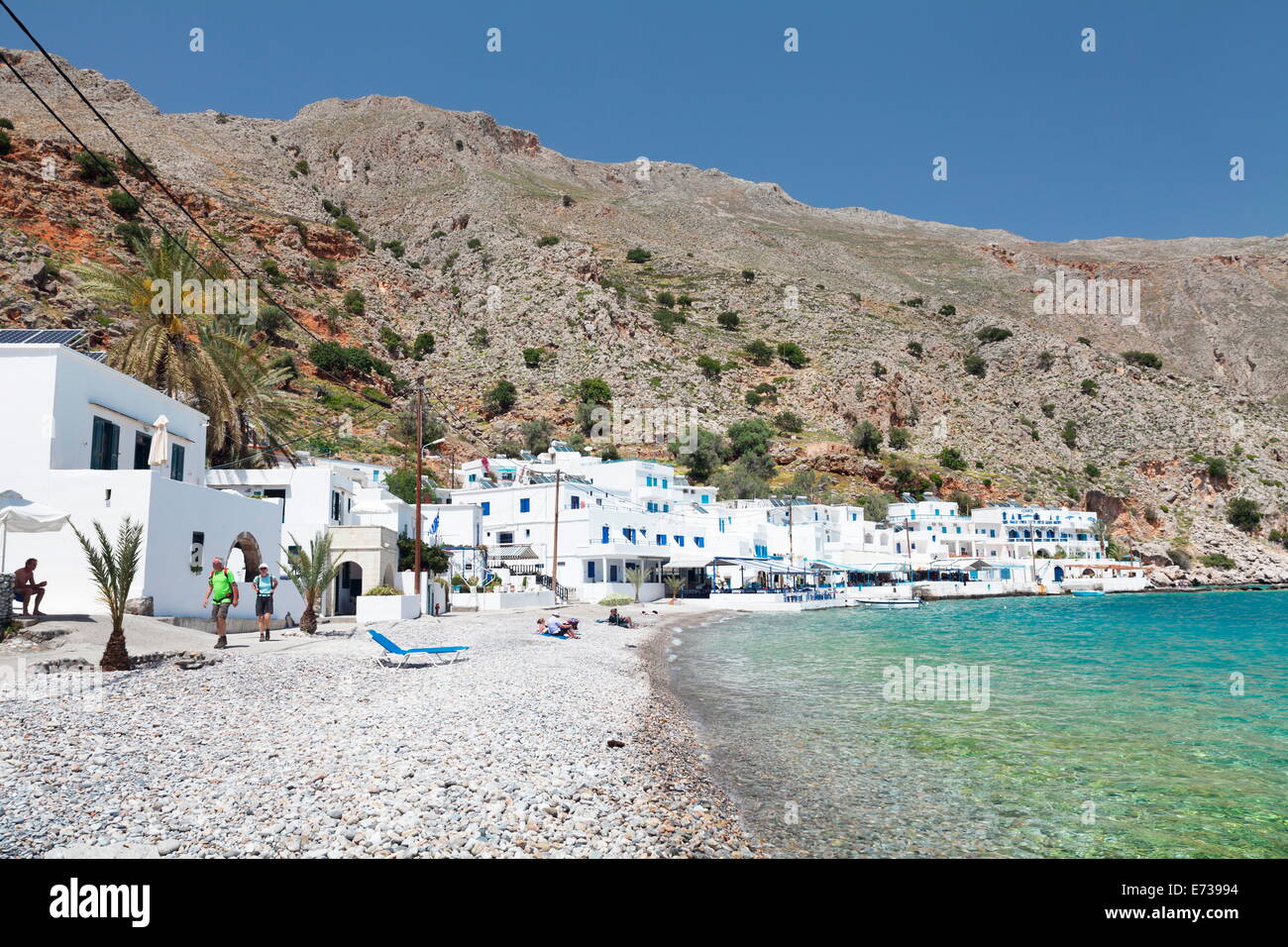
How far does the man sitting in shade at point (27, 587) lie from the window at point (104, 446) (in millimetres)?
4225

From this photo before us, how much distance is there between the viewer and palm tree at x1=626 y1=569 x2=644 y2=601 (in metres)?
46.2

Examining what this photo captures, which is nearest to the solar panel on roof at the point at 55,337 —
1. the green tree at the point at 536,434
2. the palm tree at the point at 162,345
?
the palm tree at the point at 162,345

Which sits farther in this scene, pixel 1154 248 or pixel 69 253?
pixel 1154 248

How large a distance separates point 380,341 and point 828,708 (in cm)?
A: 7435

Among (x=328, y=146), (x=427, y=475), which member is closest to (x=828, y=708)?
(x=427, y=475)

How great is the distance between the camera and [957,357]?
101 m

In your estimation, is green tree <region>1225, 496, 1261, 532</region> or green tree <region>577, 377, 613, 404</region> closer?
green tree <region>577, 377, 613, 404</region>

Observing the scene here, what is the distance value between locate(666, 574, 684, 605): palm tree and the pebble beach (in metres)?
34.6

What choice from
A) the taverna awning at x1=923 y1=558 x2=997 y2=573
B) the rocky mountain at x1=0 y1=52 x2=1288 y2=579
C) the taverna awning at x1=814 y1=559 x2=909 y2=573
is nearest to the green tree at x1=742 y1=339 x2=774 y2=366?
the rocky mountain at x1=0 y1=52 x2=1288 y2=579

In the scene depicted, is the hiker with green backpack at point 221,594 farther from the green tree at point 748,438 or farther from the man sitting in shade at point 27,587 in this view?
the green tree at point 748,438

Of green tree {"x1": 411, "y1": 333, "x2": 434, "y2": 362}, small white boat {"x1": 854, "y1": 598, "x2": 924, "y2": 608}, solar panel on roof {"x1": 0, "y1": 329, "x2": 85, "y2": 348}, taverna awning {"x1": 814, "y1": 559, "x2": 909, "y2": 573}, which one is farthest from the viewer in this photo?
green tree {"x1": 411, "y1": 333, "x2": 434, "y2": 362}

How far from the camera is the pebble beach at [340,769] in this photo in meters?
5.48

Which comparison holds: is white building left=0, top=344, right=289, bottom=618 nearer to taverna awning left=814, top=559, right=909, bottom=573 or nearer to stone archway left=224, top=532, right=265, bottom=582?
stone archway left=224, top=532, right=265, bottom=582
